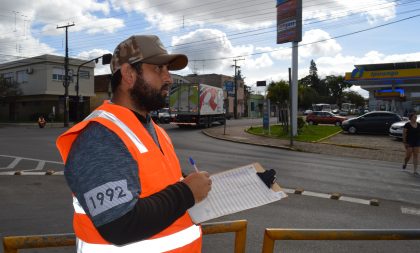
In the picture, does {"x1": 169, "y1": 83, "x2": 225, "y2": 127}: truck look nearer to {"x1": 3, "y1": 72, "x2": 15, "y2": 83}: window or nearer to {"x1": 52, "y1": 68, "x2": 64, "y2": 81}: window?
{"x1": 52, "y1": 68, "x2": 64, "y2": 81}: window

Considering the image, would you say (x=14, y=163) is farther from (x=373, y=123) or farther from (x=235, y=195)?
(x=373, y=123)

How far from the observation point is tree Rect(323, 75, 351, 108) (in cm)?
12515

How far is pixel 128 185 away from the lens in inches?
61.6

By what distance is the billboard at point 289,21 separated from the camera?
87.3ft

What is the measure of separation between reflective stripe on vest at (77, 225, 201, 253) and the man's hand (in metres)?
0.21

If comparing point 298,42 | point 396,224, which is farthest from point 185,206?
point 298,42

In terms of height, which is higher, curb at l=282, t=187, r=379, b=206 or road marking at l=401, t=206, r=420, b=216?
curb at l=282, t=187, r=379, b=206

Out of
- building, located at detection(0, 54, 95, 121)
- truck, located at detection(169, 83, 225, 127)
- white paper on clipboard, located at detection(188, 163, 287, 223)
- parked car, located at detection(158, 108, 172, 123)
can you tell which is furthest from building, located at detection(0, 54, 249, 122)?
white paper on clipboard, located at detection(188, 163, 287, 223)

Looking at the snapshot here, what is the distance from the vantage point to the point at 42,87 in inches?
1754

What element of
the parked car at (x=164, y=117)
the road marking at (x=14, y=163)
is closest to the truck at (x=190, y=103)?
the parked car at (x=164, y=117)

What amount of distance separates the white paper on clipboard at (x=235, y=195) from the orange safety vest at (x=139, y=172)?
0.14 meters

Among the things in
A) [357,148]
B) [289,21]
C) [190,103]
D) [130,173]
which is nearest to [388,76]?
[289,21]

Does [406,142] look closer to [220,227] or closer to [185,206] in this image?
[220,227]

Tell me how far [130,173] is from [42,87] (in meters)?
47.1
